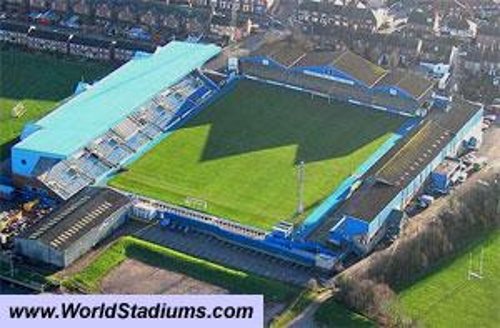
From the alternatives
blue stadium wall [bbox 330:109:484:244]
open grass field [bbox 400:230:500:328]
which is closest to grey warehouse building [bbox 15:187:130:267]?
blue stadium wall [bbox 330:109:484:244]

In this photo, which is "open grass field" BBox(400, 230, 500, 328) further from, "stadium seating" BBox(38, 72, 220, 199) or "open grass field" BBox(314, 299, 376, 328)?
"stadium seating" BBox(38, 72, 220, 199)

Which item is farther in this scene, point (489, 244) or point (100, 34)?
point (100, 34)

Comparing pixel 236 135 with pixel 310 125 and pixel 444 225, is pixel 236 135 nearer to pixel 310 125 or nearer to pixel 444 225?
pixel 310 125

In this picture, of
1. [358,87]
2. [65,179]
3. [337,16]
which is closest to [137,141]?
[65,179]

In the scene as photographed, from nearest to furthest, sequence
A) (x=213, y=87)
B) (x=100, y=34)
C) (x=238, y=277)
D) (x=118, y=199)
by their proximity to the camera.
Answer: (x=238, y=277) < (x=118, y=199) < (x=213, y=87) < (x=100, y=34)

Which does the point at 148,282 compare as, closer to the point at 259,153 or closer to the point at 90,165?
the point at 90,165

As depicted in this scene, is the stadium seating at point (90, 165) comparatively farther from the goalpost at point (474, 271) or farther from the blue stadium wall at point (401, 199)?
the goalpost at point (474, 271)

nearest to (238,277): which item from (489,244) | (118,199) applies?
(118,199)
